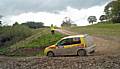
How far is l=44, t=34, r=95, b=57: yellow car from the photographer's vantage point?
2907 centimetres

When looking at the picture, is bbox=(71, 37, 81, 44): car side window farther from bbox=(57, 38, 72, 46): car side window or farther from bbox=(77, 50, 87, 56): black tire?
bbox=(77, 50, 87, 56): black tire

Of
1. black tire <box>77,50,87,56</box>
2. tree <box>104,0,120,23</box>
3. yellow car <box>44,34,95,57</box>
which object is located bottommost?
black tire <box>77,50,87,56</box>

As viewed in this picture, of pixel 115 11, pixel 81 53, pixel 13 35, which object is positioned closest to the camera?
pixel 81 53

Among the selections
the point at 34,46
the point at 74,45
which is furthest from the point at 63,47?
the point at 34,46

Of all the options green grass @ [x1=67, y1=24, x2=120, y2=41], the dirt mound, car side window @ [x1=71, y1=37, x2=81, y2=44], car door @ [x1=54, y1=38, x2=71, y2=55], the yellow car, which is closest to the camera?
the dirt mound

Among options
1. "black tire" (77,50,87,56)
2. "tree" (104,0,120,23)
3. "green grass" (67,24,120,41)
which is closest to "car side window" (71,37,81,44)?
"black tire" (77,50,87,56)

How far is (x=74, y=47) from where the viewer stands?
29.4 m

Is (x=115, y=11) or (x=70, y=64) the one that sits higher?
(x=115, y=11)

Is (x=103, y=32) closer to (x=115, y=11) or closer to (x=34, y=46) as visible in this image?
(x=34, y=46)

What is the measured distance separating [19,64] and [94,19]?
107 metres

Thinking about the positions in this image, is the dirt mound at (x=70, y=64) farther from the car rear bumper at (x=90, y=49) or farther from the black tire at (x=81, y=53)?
the car rear bumper at (x=90, y=49)

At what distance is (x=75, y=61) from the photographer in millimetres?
23109

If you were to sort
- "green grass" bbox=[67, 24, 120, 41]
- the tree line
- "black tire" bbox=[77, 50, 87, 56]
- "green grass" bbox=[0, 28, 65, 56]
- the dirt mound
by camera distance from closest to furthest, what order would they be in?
the dirt mound
"black tire" bbox=[77, 50, 87, 56]
"green grass" bbox=[0, 28, 65, 56]
"green grass" bbox=[67, 24, 120, 41]
the tree line

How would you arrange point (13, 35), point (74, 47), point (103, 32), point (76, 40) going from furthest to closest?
1. point (13, 35)
2. point (103, 32)
3. point (76, 40)
4. point (74, 47)
